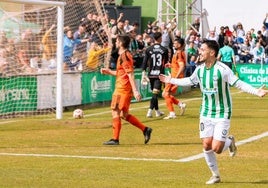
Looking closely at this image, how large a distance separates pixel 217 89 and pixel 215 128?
56 centimetres

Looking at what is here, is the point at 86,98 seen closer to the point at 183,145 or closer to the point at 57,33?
the point at 57,33

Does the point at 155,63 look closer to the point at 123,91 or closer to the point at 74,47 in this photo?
the point at 74,47

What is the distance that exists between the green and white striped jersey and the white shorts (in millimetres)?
70

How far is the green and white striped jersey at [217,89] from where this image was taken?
12672 millimetres

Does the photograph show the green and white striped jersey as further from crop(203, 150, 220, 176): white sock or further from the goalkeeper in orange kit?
the goalkeeper in orange kit

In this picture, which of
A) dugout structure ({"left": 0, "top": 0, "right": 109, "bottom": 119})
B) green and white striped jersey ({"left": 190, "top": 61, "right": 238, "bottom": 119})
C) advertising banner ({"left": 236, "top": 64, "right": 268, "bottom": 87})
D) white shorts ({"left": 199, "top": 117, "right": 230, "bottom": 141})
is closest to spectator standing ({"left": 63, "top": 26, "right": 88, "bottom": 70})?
dugout structure ({"left": 0, "top": 0, "right": 109, "bottom": 119})

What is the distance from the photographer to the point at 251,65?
131 feet

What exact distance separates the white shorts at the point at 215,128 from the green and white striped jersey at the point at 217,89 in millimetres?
70

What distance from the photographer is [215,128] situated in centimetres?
1261

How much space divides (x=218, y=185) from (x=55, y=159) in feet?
11.7

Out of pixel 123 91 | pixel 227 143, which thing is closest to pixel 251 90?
pixel 227 143

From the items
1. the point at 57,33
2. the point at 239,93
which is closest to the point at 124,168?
the point at 57,33

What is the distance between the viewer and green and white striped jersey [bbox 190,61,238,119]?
41.6 feet

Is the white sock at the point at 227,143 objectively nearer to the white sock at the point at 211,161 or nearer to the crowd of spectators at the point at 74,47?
the white sock at the point at 211,161
